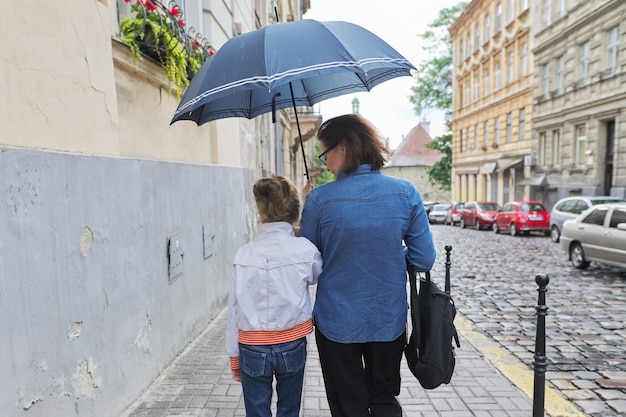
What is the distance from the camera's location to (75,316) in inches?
116

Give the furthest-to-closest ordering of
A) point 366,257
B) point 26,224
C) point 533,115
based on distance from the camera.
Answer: point 533,115 < point 26,224 < point 366,257

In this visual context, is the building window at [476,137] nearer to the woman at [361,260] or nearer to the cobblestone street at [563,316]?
the cobblestone street at [563,316]

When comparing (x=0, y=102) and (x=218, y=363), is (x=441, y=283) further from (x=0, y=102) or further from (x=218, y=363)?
(x=0, y=102)

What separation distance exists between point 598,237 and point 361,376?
8.92m

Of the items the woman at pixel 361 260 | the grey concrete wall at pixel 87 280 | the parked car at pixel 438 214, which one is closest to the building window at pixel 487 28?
the parked car at pixel 438 214

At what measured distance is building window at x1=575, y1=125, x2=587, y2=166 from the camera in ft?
69.3

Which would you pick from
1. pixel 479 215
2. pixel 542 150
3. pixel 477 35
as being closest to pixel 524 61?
pixel 542 150

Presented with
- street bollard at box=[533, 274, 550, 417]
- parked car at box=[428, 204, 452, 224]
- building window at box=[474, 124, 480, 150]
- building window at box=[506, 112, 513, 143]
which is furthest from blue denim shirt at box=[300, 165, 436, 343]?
building window at box=[474, 124, 480, 150]

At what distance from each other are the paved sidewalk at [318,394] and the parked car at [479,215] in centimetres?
1981

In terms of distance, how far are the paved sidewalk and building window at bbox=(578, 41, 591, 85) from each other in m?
20.5

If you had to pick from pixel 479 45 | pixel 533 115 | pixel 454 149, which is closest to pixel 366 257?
pixel 533 115

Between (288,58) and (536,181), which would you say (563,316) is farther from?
(536,181)

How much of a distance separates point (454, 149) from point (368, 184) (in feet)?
136

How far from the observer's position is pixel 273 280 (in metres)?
2.37
